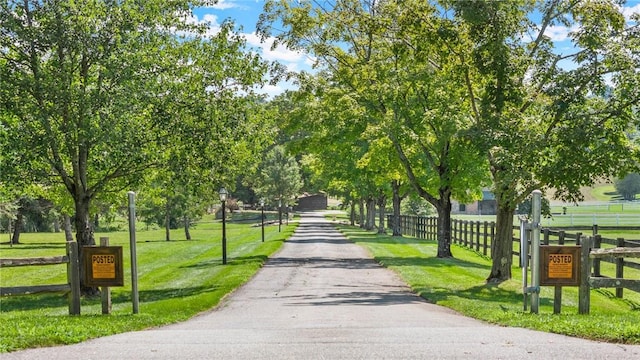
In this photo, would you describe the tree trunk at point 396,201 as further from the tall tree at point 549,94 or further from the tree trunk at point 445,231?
the tall tree at point 549,94

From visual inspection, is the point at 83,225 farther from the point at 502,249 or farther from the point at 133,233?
the point at 502,249

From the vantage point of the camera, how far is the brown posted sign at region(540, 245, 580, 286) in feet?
36.7

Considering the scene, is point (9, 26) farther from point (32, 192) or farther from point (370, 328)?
point (370, 328)

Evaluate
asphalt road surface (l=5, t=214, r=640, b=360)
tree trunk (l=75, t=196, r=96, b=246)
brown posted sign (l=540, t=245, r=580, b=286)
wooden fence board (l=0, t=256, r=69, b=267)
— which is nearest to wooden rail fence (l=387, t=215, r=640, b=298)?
brown posted sign (l=540, t=245, r=580, b=286)

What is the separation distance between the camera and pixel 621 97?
15602 mm

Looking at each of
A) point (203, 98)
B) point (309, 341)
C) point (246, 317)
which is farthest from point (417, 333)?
point (203, 98)

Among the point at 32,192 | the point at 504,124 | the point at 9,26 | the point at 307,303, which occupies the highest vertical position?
the point at 9,26

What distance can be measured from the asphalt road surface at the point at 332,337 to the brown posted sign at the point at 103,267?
1.33 metres

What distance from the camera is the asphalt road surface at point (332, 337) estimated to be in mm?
7305

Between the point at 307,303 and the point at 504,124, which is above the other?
the point at 504,124

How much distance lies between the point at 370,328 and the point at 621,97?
933 centimetres

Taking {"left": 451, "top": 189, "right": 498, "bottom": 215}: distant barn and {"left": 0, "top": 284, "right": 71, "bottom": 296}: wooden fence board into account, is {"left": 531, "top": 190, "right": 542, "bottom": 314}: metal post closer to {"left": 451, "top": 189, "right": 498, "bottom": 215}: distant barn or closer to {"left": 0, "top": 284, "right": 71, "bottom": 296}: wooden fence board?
{"left": 0, "top": 284, "right": 71, "bottom": 296}: wooden fence board

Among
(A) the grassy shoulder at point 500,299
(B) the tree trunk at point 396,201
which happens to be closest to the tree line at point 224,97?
(A) the grassy shoulder at point 500,299

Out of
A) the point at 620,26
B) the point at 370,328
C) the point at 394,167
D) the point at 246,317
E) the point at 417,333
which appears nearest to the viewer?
the point at 417,333
